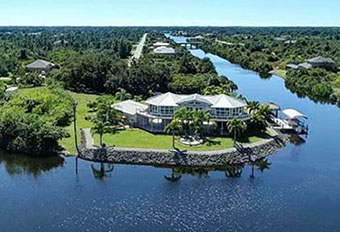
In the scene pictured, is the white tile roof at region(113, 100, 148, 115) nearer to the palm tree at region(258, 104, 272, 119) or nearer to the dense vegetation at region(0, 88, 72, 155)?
A: the dense vegetation at region(0, 88, 72, 155)

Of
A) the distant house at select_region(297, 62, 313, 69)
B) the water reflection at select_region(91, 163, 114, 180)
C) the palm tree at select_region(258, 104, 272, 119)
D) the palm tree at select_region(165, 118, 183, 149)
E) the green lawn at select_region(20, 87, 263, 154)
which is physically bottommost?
the water reflection at select_region(91, 163, 114, 180)

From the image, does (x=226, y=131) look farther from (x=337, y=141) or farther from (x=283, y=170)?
(x=337, y=141)

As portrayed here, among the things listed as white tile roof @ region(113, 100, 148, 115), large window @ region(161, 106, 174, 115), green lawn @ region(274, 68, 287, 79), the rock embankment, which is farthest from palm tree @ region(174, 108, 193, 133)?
green lawn @ region(274, 68, 287, 79)

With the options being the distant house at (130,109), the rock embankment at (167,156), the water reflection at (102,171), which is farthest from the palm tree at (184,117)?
the water reflection at (102,171)

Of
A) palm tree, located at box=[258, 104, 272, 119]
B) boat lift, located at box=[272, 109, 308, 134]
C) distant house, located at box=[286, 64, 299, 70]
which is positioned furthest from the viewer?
distant house, located at box=[286, 64, 299, 70]

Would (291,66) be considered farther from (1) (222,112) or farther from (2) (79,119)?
(2) (79,119)

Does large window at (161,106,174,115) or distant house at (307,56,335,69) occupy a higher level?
distant house at (307,56,335,69)
